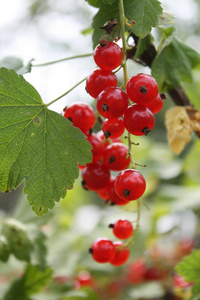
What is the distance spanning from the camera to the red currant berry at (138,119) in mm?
733

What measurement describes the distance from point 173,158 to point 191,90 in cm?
83

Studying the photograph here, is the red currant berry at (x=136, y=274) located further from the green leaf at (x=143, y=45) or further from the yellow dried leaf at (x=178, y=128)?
the green leaf at (x=143, y=45)

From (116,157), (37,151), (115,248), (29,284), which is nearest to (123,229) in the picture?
(115,248)

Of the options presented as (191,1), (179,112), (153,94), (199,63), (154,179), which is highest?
(191,1)

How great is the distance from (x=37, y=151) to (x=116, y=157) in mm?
210

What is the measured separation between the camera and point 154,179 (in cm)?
227

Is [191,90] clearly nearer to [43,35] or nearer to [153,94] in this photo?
[153,94]

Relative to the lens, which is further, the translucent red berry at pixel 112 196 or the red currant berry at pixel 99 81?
the translucent red berry at pixel 112 196

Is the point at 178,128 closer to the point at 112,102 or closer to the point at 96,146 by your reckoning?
the point at 96,146

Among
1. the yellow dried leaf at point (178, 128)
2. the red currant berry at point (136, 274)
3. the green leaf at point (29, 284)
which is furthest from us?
the red currant berry at point (136, 274)

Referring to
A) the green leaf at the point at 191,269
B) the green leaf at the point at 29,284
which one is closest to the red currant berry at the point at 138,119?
the green leaf at the point at 191,269

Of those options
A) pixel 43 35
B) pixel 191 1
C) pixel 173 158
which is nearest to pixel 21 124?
pixel 173 158

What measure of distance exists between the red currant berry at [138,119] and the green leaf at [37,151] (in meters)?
0.12

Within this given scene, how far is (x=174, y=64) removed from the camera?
1.06 m
